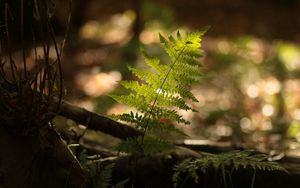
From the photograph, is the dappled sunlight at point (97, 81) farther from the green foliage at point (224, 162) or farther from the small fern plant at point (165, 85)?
the green foliage at point (224, 162)

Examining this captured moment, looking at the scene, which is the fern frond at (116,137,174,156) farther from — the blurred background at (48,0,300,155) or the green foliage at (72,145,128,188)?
the blurred background at (48,0,300,155)

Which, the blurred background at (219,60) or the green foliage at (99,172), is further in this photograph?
the blurred background at (219,60)

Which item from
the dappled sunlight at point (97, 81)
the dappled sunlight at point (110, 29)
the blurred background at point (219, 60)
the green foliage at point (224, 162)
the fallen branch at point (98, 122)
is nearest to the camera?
the green foliage at point (224, 162)

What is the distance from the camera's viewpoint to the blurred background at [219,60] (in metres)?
5.12

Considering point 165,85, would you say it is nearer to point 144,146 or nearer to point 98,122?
point 144,146

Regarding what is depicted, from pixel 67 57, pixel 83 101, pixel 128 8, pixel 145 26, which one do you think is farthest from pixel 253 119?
pixel 128 8

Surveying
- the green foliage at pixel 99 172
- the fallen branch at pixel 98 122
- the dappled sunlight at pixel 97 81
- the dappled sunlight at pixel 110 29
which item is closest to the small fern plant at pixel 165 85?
the green foliage at pixel 99 172

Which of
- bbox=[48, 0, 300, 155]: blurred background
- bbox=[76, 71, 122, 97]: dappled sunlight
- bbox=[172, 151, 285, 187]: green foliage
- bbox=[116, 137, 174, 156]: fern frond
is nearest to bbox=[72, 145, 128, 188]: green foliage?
bbox=[116, 137, 174, 156]: fern frond

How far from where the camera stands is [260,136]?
477 cm

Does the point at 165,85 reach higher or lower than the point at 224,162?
higher

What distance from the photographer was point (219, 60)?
707cm

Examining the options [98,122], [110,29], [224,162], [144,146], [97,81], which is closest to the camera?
[224,162]

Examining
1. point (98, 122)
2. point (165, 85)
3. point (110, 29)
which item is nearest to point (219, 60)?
point (110, 29)

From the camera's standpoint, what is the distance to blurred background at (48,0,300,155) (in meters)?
Answer: 5.12
